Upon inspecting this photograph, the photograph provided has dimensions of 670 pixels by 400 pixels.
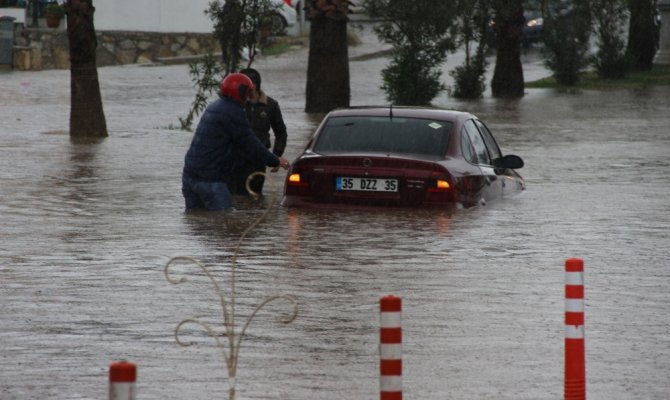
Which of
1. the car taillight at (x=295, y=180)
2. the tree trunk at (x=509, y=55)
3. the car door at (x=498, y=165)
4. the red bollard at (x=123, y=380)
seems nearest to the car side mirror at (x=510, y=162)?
the car door at (x=498, y=165)

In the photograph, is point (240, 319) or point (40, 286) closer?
point (240, 319)

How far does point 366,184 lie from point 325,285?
4136 mm

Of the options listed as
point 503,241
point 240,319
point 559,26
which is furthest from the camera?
point 559,26

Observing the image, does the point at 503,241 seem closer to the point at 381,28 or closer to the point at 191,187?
the point at 191,187

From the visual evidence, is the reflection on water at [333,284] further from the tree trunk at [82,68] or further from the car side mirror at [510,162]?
the tree trunk at [82,68]

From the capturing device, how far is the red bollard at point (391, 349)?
6.36 metres

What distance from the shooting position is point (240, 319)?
10.4 meters

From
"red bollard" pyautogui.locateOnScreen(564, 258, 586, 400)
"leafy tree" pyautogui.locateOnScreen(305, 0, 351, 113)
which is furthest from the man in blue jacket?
"leafy tree" pyautogui.locateOnScreen(305, 0, 351, 113)

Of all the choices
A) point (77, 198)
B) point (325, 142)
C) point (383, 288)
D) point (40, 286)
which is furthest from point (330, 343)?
point (77, 198)

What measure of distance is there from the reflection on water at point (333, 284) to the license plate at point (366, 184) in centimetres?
28

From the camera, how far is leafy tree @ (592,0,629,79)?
46062 mm

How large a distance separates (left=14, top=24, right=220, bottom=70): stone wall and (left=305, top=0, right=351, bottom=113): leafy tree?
12969 millimetres

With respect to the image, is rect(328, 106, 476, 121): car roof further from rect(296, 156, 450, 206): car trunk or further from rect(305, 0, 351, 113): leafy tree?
rect(305, 0, 351, 113): leafy tree

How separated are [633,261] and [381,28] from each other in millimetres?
25649
